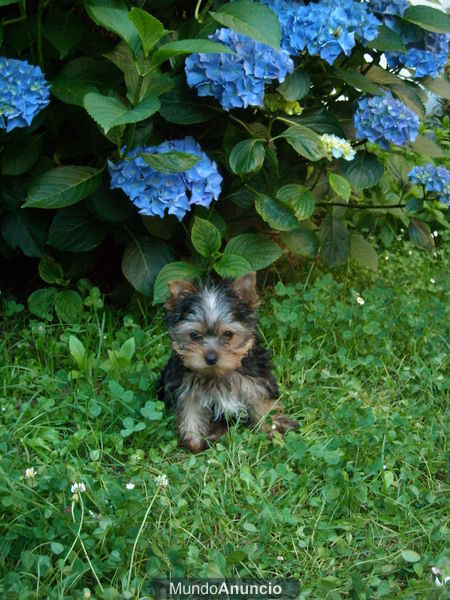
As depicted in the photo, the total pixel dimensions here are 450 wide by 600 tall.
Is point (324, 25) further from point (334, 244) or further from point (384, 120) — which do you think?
point (334, 244)

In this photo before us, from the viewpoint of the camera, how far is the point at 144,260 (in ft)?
14.3

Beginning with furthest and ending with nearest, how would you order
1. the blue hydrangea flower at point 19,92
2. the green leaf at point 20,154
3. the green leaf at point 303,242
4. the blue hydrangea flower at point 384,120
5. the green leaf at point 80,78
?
the green leaf at point 303,242, the blue hydrangea flower at point 384,120, the green leaf at point 20,154, the green leaf at point 80,78, the blue hydrangea flower at point 19,92

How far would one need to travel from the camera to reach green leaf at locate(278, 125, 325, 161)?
4164 millimetres

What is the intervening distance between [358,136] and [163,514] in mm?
2435

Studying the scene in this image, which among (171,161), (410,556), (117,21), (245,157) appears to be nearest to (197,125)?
(245,157)

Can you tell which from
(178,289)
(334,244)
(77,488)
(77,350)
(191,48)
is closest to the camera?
(77,488)

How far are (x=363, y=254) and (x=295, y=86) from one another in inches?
51.7

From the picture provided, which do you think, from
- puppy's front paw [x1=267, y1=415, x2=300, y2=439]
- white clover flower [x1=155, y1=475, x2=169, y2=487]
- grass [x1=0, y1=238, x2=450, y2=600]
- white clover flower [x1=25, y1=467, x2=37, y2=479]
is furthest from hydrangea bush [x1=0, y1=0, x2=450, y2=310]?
white clover flower [x1=25, y1=467, x2=37, y2=479]

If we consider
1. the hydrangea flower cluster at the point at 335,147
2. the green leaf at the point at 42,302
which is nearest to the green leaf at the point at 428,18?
the hydrangea flower cluster at the point at 335,147

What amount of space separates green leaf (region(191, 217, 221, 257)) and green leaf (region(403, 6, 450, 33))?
1.53 metres

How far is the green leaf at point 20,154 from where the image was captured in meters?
4.23

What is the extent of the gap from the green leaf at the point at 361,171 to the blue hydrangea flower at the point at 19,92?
1664 mm

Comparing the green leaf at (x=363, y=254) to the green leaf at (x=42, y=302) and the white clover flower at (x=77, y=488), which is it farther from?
the white clover flower at (x=77, y=488)

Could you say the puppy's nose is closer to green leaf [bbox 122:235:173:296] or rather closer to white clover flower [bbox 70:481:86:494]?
white clover flower [bbox 70:481:86:494]
